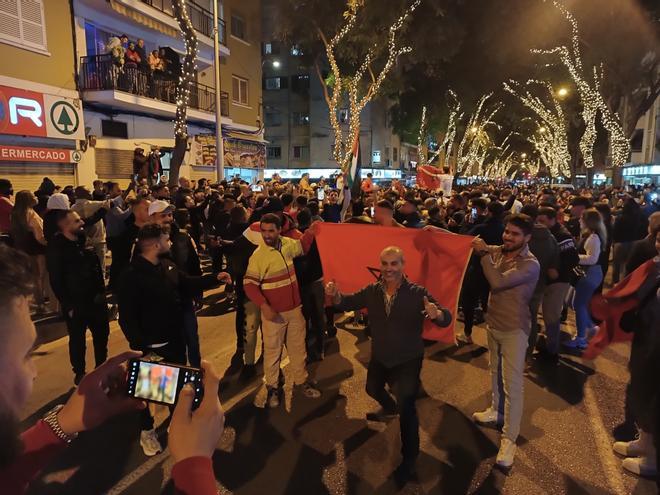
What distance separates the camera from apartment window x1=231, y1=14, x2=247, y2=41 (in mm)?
25409

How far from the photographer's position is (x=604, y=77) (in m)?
24.3

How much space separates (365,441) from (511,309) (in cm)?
180

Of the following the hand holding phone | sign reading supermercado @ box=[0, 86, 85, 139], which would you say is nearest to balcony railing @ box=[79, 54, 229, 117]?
sign reading supermercado @ box=[0, 86, 85, 139]

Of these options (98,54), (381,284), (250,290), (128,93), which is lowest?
(250,290)

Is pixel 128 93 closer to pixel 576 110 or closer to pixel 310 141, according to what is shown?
pixel 310 141

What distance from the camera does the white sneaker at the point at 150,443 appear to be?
4.23m

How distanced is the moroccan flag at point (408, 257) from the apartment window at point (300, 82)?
41.3 m

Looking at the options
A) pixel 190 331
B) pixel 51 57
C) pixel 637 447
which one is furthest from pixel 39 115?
pixel 637 447

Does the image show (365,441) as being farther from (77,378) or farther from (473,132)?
(473,132)

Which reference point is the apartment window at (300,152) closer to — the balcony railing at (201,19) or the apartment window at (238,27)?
the apartment window at (238,27)

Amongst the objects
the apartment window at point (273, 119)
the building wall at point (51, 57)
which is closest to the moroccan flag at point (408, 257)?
the building wall at point (51, 57)

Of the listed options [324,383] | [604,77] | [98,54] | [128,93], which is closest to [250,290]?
[324,383]

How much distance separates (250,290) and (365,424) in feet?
5.86

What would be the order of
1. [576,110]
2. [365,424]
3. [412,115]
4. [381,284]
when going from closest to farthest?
[381,284]
[365,424]
[412,115]
[576,110]
